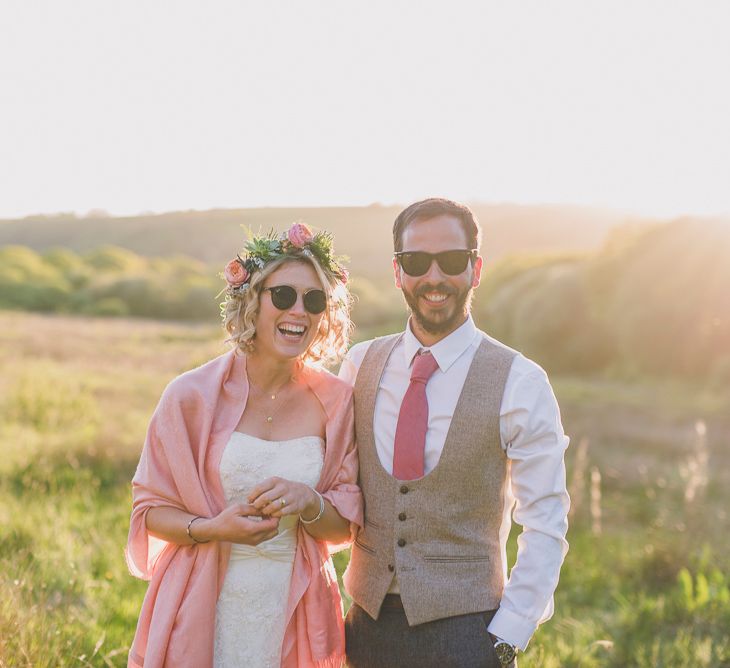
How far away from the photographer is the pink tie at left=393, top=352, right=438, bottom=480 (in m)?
2.85

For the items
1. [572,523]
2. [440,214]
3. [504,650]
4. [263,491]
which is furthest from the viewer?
[572,523]

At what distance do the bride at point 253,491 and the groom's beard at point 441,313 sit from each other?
32 centimetres

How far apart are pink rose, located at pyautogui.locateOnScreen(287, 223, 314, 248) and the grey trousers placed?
1339 mm

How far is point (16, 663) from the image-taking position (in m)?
3.33

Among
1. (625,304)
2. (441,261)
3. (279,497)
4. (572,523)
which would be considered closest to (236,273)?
(441,261)

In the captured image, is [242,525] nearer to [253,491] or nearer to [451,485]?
[253,491]

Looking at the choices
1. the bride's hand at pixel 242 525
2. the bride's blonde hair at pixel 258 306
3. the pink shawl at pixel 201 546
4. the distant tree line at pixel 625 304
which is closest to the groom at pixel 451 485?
the pink shawl at pixel 201 546

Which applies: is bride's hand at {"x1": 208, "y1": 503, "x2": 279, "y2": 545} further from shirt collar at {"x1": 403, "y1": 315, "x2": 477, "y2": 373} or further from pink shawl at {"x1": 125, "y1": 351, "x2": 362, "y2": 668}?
shirt collar at {"x1": 403, "y1": 315, "x2": 477, "y2": 373}

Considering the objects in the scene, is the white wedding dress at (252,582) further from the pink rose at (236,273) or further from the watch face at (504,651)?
the watch face at (504,651)

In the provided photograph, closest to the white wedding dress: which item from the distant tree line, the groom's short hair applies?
the groom's short hair

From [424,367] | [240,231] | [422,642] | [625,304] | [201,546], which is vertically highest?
[424,367]

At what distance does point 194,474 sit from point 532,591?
1.24 metres

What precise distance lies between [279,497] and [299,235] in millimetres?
975

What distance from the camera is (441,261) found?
2914 millimetres
